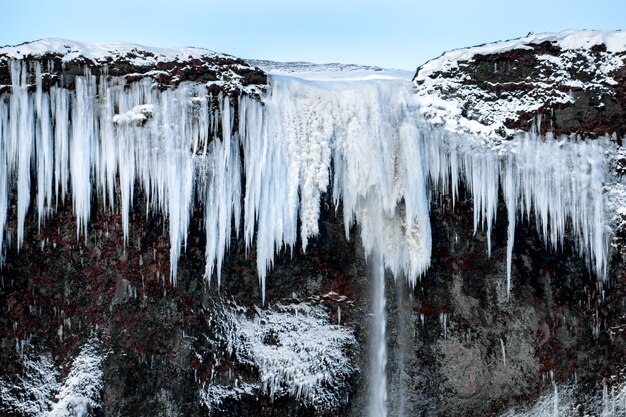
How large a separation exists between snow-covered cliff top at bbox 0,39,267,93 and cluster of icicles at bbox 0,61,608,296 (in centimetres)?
12

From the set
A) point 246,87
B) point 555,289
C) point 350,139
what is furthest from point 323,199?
point 555,289

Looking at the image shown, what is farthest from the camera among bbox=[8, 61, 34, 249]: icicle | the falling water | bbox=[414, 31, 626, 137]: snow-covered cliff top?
the falling water

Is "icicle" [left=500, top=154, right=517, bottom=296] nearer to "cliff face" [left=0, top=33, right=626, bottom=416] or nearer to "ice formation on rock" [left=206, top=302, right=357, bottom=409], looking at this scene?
"cliff face" [left=0, top=33, right=626, bottom=416]

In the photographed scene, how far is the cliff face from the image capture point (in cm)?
→ 860


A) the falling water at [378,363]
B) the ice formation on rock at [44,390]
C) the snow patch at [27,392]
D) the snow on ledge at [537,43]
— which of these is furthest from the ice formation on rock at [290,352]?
the snow on ledge at [537,43]

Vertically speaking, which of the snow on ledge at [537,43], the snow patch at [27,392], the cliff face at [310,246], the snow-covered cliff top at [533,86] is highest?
the snow on ledge at [537,43]

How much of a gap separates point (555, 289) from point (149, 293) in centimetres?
416

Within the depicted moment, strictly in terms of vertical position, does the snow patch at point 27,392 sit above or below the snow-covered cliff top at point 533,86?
below

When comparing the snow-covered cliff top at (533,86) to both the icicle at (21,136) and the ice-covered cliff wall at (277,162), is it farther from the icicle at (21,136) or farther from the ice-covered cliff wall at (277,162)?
the icicle at (21,136)

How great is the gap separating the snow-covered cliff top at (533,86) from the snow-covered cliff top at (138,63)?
1.96 m

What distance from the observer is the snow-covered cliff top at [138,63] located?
851cm

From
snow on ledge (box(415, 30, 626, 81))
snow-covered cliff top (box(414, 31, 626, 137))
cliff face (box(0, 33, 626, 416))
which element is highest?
snow on ledge (box(415, 30, 626, 81))

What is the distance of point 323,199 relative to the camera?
9086 millimetres

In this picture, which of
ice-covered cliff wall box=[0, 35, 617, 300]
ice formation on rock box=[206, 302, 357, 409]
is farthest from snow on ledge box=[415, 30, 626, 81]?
ice formation on rock box=[206, 302, 357, 409]
